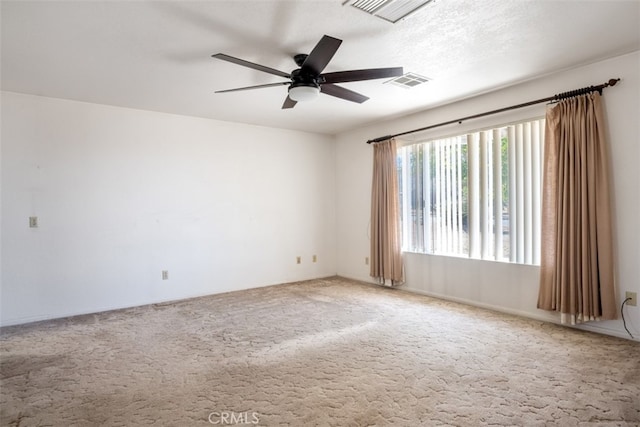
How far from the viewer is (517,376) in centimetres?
249

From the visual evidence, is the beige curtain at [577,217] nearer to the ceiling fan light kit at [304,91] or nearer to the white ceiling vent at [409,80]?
the white ceiling vent at [409,80]

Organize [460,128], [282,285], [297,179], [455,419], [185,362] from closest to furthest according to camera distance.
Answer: [455,419] → [185,362] → [460,128] → [282,285] → [297,179]

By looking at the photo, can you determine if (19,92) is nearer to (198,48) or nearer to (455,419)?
→ (198,48)

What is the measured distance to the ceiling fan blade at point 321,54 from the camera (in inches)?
85.3

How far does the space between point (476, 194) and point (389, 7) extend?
266cm

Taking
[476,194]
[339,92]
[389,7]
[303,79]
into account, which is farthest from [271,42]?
[476,194]

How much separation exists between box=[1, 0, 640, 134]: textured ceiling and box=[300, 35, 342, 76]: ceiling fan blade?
262 millimetres

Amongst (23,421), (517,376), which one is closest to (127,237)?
(23,421)

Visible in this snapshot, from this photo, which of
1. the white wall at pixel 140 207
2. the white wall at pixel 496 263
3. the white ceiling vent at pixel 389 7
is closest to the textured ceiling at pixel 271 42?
the white ceiling vent at pixel 389 7

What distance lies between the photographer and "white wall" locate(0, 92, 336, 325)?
390 cm

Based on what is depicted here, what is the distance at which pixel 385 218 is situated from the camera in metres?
5.27

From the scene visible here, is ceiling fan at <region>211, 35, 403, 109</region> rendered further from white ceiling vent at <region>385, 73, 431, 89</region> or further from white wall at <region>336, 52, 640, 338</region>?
white wall at <region>336, 52, 640, 338</region>

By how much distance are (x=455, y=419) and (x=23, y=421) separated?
2.53 metres

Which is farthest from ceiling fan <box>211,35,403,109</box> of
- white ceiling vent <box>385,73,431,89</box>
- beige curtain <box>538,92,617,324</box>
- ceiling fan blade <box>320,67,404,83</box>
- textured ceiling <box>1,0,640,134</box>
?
beige curtain <box>538,92,617,324</box>
